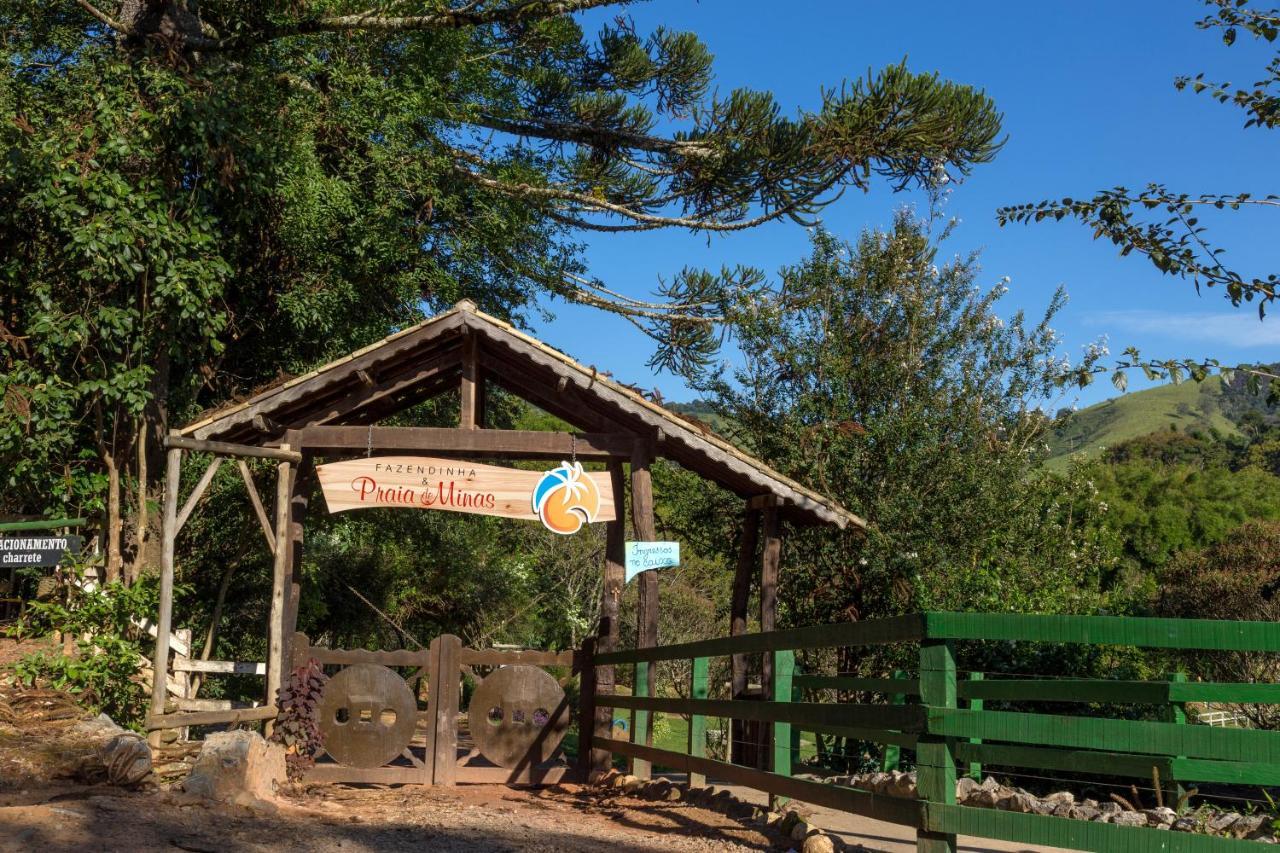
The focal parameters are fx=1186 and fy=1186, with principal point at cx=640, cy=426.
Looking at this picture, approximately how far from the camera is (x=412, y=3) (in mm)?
15758

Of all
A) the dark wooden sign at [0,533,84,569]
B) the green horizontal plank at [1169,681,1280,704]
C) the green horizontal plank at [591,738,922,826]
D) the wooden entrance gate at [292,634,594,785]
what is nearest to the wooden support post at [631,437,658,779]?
the wooden entrance gate at [292,634,594,785]

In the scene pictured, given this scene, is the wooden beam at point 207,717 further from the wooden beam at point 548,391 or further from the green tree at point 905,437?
the green tree at point 905,437

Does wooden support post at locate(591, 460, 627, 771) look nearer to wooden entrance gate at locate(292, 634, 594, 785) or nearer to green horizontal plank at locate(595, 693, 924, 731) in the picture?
wooden entrance gate at locate(292, 634, 594, 785)

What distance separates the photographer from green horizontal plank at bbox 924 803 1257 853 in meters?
4.46

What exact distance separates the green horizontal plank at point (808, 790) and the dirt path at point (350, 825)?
28 cm

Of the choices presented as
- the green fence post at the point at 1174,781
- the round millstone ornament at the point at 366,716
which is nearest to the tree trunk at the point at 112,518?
the round millstone ornament at the point at 366,716

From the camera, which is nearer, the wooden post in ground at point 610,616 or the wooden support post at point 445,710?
the wooden support post at point 445,710

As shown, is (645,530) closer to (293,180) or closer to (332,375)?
(332,375)

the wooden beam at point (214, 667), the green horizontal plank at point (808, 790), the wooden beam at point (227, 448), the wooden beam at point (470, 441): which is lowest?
the green horizontal plank at point (808, 790)

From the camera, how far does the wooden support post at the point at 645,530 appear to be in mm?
10141

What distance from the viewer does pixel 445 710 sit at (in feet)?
33.3

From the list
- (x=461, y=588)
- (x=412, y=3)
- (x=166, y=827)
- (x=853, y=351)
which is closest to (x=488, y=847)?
(x=166, y=827)

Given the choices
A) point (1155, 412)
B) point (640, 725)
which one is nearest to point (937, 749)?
point (640, 725)

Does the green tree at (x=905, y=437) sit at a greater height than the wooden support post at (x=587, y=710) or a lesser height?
greater
